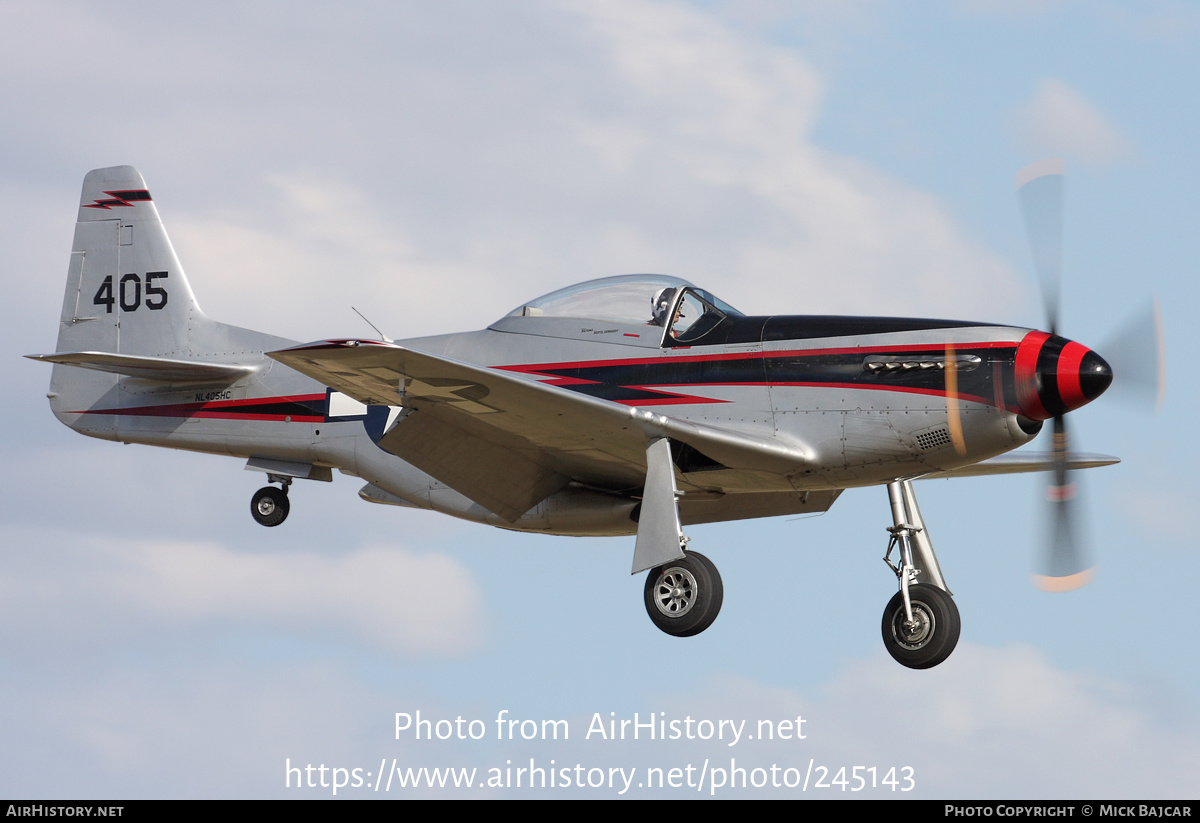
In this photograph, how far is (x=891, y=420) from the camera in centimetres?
1169

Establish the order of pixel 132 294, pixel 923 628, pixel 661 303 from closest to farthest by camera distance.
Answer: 1. pixel 923 628
2. pixel 661 303
3. pixel 132 294

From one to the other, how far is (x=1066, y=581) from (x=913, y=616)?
1280 mm

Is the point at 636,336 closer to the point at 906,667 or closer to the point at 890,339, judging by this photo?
the point at 890,339

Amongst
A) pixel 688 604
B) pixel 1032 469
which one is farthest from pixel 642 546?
pixel 1032 469

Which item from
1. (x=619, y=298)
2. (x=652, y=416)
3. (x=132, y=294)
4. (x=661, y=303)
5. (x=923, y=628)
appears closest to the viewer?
(x=652, y=416)

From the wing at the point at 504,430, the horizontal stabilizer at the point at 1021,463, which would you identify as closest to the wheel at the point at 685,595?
the wing at the point at 504,430

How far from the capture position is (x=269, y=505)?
47.8 ft

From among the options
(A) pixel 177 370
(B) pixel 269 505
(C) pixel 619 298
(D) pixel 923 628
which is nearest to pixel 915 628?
(D) pixel 923 628

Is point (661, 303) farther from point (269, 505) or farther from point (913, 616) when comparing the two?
point (269, 505)

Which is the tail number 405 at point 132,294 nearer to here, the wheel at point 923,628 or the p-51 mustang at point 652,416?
the p-51 mustang at point 652,416

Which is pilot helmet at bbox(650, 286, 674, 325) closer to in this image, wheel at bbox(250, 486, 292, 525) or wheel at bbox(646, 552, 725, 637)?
wheel at bbox(646, 552, 725, 637)

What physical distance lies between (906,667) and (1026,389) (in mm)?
2597

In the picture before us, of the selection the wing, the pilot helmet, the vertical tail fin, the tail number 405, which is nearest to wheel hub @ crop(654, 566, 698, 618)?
the wing

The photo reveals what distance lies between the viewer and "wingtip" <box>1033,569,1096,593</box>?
11828mm
